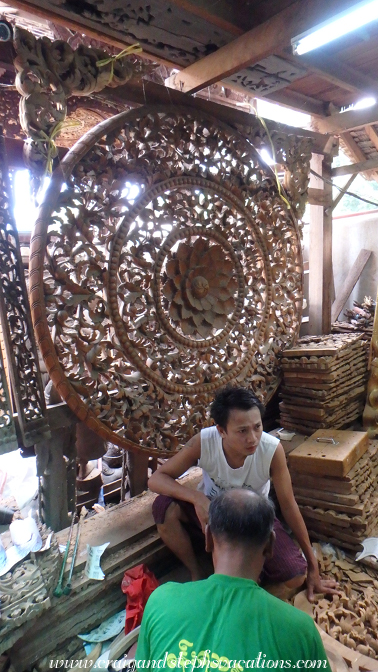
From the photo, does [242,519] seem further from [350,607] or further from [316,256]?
[316,256]

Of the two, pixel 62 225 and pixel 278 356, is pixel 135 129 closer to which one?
pixel 62 225

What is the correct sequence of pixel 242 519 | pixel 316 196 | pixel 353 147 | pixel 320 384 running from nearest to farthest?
pixel 242 519 < pixel 320 384 < pixel 316 196 < pixel 353 147

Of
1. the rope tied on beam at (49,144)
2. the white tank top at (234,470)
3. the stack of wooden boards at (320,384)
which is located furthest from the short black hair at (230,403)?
the rope tied on beam at (49,144)

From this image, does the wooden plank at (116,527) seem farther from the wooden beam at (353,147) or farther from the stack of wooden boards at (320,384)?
the wooden beam at (353,147)

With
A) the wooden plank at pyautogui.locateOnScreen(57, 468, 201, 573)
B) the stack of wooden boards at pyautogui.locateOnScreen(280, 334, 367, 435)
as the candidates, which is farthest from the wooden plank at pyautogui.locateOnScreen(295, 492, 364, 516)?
the wooden plank at pyautogui.locateOnScreen(57, 468, 201, 573)

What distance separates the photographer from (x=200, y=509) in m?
2.05

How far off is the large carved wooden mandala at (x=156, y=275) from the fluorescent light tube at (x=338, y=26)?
0.74 m

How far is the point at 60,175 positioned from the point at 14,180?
23 centimetres

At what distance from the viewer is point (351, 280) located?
5.33m

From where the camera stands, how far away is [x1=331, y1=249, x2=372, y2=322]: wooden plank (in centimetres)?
530

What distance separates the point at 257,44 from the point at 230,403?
75.3 inches

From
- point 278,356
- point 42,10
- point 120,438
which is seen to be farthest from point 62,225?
point 278,356

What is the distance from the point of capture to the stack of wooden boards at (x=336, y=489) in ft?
8.56

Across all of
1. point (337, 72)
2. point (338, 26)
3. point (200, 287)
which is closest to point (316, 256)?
point (337, 72)
